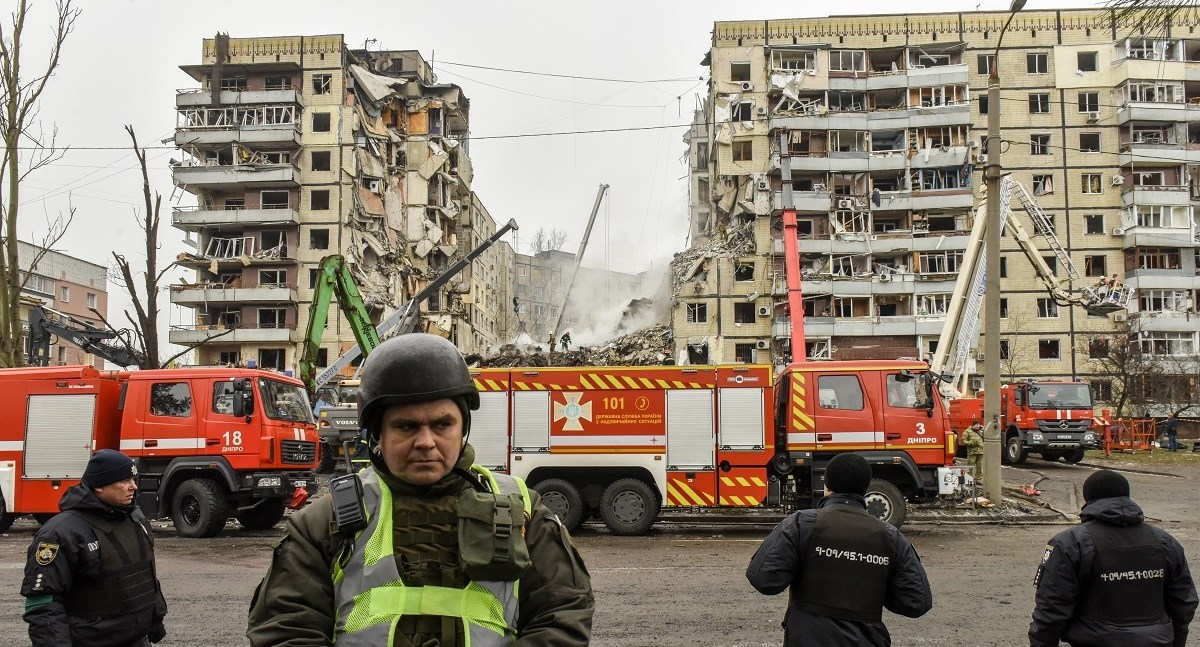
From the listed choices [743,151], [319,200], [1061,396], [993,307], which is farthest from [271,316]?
[993,307]

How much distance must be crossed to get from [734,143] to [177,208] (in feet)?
111

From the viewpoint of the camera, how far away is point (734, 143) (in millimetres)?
55125

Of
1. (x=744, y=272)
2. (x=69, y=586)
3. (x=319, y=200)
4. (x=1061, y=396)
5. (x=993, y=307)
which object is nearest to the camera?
(x=69, y=586)

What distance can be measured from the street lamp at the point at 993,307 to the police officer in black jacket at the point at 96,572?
14.4 meters

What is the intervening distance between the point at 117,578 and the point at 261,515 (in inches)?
479

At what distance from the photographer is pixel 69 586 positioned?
4836 mm

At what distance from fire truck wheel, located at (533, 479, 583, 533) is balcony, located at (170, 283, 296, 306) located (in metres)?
41.5

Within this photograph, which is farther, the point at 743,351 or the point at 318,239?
the point at 318,239

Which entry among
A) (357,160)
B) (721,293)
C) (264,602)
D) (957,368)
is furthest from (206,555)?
(357,160)

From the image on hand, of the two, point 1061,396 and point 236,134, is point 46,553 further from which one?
point 236,134

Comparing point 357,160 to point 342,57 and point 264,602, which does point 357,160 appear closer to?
point 342,57

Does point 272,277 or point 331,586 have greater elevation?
point 272,277

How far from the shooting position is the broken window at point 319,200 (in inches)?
2153

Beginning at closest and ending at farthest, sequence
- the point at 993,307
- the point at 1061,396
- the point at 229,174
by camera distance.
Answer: the point at 993,307 < the point at 1061,396 < the point at 229,174
